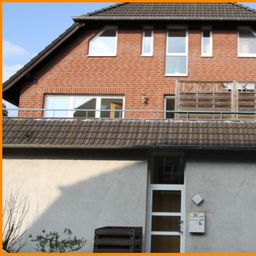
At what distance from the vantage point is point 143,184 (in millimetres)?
11297

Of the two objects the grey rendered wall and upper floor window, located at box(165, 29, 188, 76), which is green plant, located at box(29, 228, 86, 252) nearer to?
the grey rendered wall

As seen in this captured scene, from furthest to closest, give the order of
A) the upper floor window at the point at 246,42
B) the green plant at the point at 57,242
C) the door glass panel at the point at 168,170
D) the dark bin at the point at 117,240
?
the upper floor window at the point at 246,42 < the door glass panel at the point at 168,170 < the green plant at the point at 57,242 < the dark bin at the point at 117,240

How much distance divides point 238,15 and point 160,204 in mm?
9282

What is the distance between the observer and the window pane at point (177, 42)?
1786 cm

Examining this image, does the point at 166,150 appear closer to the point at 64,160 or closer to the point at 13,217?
the point at 64,160

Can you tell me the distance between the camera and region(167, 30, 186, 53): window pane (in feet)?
58.6

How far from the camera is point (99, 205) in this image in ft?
37.0

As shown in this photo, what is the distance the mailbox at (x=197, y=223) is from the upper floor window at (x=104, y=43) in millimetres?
9033

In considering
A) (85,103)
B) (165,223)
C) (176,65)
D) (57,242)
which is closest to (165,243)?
(165,223)

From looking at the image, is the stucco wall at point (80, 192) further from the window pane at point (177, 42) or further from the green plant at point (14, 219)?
the window pane at point (177, 42)

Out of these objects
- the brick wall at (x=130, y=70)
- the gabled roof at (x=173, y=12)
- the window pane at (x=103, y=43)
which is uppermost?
the gabled roof at (x=173, y=12)

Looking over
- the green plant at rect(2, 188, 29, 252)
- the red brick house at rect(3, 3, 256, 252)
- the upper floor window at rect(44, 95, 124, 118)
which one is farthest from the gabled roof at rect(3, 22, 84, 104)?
the green plant at rect(2, 188, 29, 252)

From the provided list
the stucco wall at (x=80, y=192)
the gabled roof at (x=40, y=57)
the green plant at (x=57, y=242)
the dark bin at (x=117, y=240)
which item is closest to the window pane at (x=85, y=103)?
the gabled roof at (x=40, y=57)

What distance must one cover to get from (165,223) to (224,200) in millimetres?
1649
